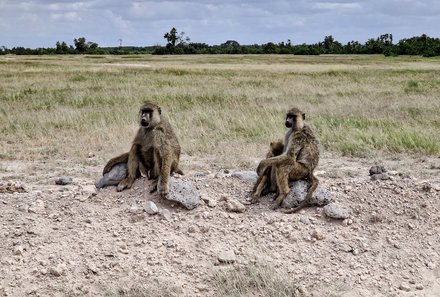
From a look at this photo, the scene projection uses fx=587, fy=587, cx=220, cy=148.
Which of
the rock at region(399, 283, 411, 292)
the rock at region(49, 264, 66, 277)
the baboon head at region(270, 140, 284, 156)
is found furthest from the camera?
the baboon head at region(270, 140, 284, 156)

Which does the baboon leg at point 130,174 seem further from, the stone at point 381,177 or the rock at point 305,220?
the stone at point 381,177

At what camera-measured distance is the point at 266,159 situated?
755cm

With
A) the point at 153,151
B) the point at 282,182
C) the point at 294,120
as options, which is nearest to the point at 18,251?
the point at 153,151

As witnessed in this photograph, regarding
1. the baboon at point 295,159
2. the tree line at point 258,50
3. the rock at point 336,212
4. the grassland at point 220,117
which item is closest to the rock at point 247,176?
the baboon at point 295,159

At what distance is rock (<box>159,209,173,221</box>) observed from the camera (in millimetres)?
7352

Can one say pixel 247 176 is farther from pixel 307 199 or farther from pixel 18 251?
pixel 18 251

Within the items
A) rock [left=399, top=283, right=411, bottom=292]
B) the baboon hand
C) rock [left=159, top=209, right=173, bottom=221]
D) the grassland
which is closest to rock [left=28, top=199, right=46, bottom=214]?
rock [left=159, top=209, right=173, bottom=221]

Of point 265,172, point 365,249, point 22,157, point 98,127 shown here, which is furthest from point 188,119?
point 365,249

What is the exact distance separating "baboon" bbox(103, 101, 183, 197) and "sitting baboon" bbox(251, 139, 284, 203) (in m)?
1.17

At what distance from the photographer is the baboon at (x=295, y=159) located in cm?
748

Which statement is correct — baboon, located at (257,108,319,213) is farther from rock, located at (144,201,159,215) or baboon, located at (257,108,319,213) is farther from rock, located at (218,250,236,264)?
rock, located at (144,201,159,215)

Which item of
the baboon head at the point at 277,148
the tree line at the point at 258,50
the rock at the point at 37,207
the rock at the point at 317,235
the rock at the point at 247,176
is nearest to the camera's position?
the rock at the point at 317,235

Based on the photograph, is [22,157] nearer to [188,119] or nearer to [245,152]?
[245,152]

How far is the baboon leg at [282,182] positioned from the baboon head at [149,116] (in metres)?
1.69
